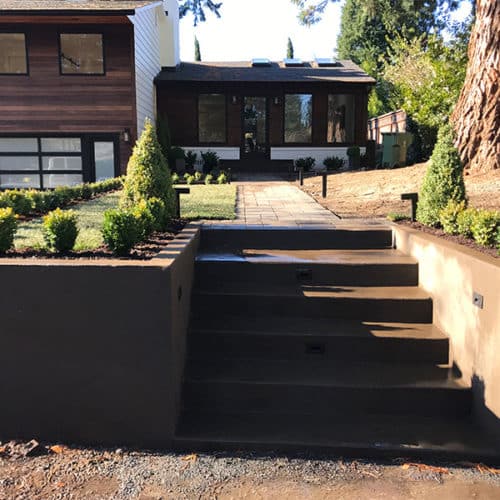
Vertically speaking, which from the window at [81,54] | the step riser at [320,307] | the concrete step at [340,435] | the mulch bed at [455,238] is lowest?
the concrete step at [340,435]

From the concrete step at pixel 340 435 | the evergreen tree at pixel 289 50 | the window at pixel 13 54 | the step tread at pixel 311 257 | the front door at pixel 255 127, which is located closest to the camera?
the concrete step at pixel 340 435

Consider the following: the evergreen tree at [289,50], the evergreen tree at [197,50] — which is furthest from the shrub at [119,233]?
the evergreen tree at [289,50]

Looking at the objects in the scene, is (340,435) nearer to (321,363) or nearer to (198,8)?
(321,363)

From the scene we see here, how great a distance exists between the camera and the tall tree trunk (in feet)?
31.7

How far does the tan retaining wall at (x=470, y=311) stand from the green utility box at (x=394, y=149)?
38.7 feet

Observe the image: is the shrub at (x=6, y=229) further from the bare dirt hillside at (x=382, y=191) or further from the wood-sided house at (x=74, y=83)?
the wood-sided house at (x=74, y=83)

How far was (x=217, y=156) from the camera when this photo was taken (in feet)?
65.2

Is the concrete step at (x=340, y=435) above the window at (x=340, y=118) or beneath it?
beneath

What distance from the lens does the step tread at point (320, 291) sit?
188 inches

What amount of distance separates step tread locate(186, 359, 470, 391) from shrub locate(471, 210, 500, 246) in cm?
126

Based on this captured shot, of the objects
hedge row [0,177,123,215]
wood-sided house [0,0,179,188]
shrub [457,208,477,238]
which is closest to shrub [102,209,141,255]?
shrub [457,208,477,238]

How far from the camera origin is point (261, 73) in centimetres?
2089

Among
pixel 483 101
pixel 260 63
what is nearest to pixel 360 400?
pixel 483 101

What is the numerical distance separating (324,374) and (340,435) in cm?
58
